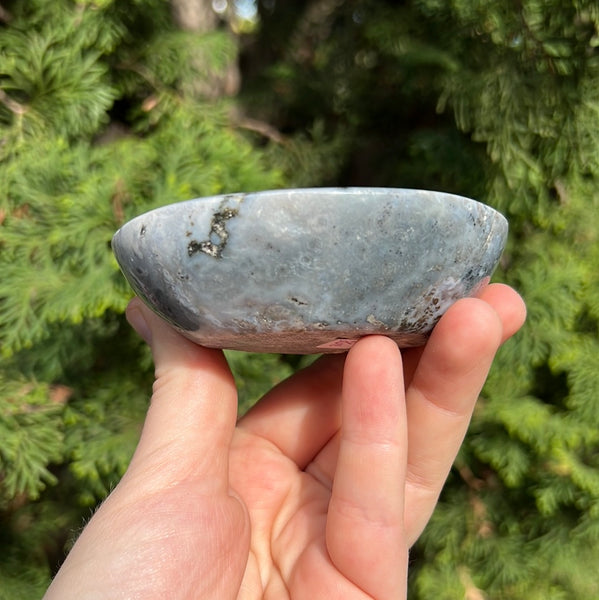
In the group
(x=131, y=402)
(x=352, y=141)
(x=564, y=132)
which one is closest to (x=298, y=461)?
(x=131, y=402)

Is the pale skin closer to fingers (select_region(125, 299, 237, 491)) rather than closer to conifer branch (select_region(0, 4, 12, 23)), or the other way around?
fingers (select_region(125, 299, 237, 491))


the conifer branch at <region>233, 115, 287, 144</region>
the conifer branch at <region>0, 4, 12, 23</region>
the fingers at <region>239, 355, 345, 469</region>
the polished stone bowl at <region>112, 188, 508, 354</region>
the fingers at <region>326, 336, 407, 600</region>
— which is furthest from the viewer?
the conifer branch at <region>233, 115, 287, 144</region>

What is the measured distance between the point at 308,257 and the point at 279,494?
0.39 meters

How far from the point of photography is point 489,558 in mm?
1073

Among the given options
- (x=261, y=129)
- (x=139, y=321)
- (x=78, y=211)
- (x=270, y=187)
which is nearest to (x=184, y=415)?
(x=139, y=321)

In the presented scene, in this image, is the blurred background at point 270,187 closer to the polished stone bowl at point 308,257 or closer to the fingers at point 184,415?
the fingers at point 184,415

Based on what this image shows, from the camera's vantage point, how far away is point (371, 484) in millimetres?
569

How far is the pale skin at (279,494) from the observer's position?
0.53 metres

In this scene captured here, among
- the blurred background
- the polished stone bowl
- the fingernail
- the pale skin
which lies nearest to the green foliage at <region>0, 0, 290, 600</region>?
the blurred background

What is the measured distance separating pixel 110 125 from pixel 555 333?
0.90 metres

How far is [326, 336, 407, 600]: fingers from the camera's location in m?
0.57

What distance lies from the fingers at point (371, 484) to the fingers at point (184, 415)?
13 centimetres

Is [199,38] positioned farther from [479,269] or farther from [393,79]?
[479,269]

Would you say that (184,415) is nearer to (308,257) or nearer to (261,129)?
(308,257)
